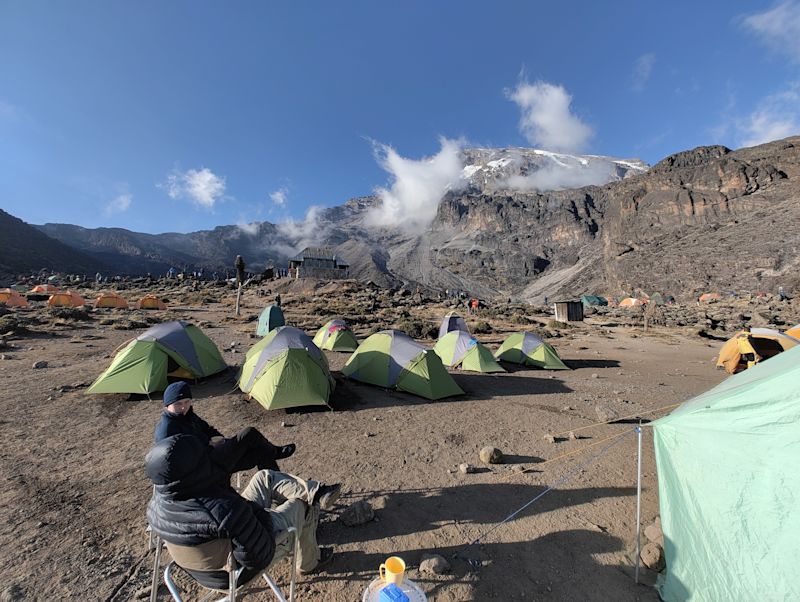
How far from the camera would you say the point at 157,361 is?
8953mm

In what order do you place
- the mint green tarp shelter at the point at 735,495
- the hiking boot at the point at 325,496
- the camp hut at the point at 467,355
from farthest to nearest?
the camp hut at the point at 467,355 < the hiking boot at the point at 325,496 < the mint green tarp shelter at the point at 735,495

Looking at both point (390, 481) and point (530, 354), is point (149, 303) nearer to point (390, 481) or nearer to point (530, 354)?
point (530, 354)

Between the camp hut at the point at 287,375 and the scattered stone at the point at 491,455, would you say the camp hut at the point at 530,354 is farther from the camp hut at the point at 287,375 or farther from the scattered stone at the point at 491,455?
the scattered stone at the point at 491,455

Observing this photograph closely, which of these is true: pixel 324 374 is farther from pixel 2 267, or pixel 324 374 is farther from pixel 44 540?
pixel 2 267

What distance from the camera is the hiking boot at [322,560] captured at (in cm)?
366

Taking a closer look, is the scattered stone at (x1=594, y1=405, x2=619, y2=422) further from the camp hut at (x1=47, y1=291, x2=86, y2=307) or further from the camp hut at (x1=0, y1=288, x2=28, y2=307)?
the camp hut at (x1=0, y1=288, x2=28, y2=307)

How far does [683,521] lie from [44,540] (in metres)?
6.58

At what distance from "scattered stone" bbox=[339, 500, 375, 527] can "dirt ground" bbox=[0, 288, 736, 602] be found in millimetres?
78

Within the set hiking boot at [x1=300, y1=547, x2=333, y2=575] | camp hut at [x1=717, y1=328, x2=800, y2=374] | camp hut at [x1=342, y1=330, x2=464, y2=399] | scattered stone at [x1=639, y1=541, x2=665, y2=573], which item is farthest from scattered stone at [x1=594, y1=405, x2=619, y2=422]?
camp hut at [x1=717, y1=328, x2=800, y2=374]

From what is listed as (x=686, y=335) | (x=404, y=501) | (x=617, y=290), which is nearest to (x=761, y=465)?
(x=404, y=501)

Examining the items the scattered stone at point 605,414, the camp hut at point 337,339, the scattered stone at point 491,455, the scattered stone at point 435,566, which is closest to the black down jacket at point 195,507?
the scattered stone at point 435,566

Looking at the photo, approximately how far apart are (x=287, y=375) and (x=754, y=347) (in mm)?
15457

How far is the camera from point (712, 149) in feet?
386

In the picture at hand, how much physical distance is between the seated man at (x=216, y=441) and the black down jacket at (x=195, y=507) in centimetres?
45
